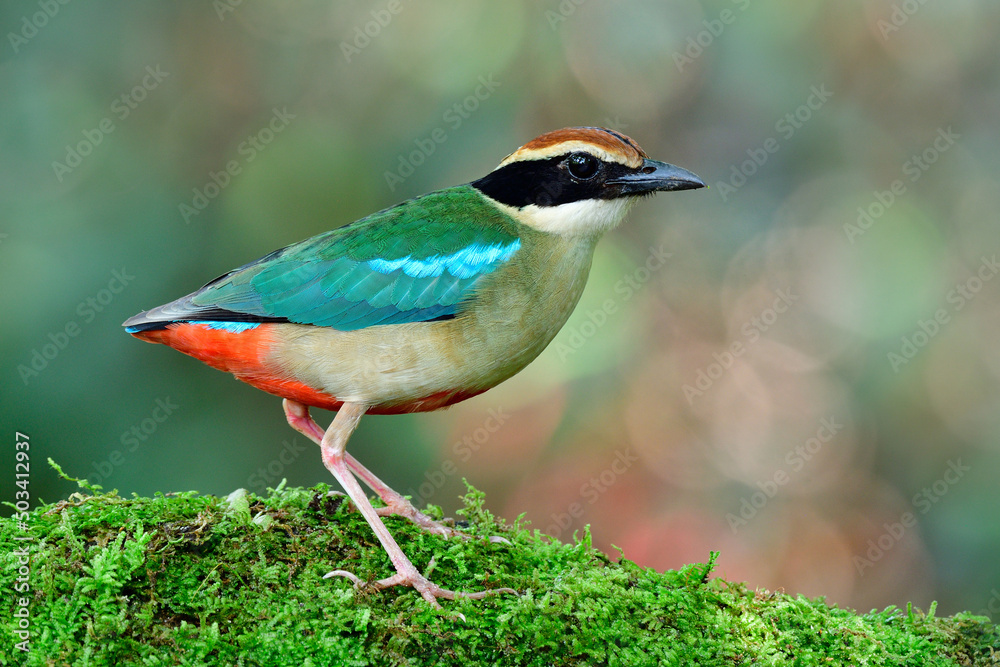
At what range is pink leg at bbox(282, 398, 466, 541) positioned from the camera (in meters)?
4.68

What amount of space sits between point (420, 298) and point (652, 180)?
4.79 feet

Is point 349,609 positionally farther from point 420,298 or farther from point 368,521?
point 420,298

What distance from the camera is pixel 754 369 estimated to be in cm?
937

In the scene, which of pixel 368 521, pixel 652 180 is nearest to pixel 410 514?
pixel 368 521

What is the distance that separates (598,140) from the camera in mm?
4934

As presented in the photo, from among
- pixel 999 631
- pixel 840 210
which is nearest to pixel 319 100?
pixel 840 210

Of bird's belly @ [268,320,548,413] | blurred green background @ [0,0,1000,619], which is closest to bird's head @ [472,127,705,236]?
bird's belly @ [268,320,548,413]

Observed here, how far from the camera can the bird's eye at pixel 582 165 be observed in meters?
4.95

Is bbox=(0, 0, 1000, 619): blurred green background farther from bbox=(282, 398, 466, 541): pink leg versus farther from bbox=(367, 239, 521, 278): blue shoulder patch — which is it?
bbox=(367, 239, 521, 278): blue shoulder patch

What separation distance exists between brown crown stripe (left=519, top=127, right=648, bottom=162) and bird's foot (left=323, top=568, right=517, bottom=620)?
96.7 inches

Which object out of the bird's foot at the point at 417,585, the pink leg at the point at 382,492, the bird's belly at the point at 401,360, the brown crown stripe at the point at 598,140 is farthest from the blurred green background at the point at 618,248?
the bird's foot at the point at 417,585

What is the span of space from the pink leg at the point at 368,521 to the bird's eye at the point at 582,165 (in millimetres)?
1759

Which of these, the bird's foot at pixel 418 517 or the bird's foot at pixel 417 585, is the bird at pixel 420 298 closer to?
the bird's foot at pixel 418 517

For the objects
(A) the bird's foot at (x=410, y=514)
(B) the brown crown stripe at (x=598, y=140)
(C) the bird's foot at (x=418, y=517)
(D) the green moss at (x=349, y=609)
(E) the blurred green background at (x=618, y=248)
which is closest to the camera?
(D) the green moss at (x=349, y=609)
